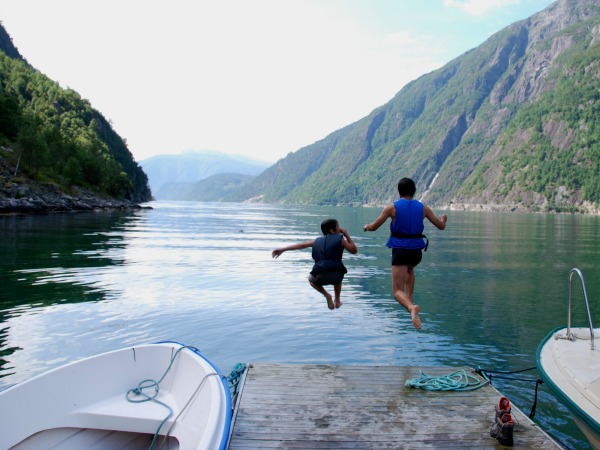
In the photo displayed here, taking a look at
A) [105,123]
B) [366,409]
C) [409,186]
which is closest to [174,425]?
[366,409]

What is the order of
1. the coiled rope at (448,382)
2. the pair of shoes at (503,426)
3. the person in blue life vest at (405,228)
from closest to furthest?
the pair of shoes at (503,426), the coiled rope at (448,382), the person in blue life vest at (405,228)

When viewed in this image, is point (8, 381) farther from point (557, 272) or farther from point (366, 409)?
point (557, 272)

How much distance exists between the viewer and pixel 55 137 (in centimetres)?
10012

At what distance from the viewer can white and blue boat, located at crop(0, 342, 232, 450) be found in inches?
244

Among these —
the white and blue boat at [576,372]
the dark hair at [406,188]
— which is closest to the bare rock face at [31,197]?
the dark hair at [406,188]

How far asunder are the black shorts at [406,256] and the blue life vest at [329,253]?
113 cm

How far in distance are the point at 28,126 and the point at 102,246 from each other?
53.9m

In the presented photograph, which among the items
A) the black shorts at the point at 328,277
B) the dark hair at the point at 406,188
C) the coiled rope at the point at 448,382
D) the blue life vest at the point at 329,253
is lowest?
the coiled rope at the point at 448,382

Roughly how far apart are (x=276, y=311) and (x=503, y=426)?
13167 mm

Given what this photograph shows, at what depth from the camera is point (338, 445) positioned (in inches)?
257

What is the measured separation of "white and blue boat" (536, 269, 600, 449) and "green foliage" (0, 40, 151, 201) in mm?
81291

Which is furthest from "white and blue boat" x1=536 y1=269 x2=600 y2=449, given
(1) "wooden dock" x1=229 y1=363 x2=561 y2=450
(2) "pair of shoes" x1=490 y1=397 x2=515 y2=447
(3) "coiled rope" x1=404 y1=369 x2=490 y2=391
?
(3) "coiled rope" x1=404 y1=369 x2=490 y2=391

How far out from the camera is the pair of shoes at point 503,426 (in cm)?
Answer: 650

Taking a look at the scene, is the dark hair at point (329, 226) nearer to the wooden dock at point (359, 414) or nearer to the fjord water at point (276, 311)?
the wooden dock at point (359, 414)
